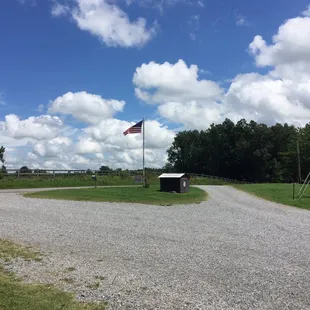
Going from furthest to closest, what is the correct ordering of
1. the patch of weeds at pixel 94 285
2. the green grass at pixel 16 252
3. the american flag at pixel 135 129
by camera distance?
the american flag at pixel 135 129 < the green grass at pixel 16 252 < the patch of weeds at pixel 94 285

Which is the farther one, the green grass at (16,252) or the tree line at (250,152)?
the tree line at (250,152)

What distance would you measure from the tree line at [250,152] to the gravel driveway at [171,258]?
65.9m

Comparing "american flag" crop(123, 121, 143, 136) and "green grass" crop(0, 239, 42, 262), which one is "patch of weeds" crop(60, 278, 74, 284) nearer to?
"green grass" crop(0, 239, 42, 262)

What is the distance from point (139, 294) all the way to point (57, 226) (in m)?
7.26

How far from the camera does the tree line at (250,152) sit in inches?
3056

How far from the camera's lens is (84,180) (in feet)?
133

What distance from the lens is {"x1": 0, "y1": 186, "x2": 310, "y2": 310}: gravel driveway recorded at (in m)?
5.91

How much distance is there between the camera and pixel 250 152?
285 feet

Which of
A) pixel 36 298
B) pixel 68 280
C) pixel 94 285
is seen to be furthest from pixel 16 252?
pixel 36 298

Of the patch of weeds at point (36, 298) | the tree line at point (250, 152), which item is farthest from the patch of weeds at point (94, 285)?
the tree line at point (250, 152)

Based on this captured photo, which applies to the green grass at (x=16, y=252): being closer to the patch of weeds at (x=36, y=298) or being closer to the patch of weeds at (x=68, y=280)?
the patch of weeds at (x=68, y=280)

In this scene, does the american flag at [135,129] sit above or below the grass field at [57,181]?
above

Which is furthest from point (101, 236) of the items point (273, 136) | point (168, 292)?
point (273, 136)

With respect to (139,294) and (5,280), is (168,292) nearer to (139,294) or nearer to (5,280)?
(139,294)
